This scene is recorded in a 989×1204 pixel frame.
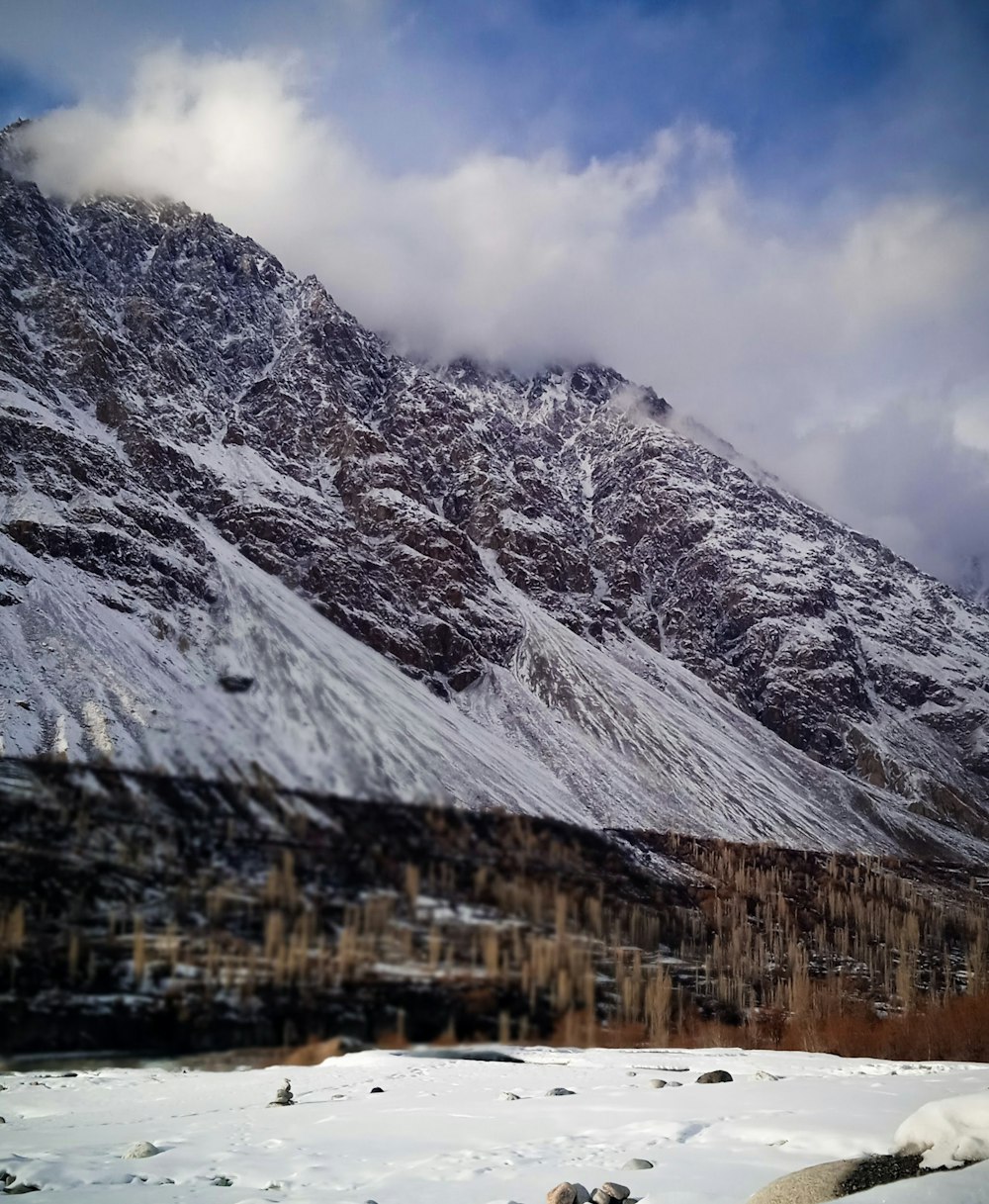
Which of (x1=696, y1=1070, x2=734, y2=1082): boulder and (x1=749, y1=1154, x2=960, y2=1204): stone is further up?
(x1=749, y1=1154, x2=960, y2=1204): stone

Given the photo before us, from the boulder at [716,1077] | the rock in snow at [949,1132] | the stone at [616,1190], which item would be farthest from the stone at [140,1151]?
the boulder at [716,1077]

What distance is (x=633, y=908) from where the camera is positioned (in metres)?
27.8

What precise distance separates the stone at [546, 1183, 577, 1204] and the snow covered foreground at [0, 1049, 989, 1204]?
32cm

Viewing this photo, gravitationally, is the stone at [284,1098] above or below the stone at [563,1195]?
below

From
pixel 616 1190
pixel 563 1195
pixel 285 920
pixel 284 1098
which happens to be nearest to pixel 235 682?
pixel 285 920

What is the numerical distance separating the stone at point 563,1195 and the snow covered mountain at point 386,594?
5.84m

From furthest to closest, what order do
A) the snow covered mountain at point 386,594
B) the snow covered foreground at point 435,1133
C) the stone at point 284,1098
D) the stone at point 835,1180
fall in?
1. the snow covered mountain at point 386,594
2. the stone at point 284,1098
3. the snow covered foreground at point 435,1133
4. the stone at point 835,1180

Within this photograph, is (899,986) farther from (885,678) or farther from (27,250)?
(885,678)

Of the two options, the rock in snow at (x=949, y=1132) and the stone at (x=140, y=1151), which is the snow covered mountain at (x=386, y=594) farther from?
the rock in snow at (x=949, y=1132)

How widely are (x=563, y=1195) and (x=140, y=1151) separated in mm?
4978

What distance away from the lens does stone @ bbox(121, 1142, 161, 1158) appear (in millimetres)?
9289

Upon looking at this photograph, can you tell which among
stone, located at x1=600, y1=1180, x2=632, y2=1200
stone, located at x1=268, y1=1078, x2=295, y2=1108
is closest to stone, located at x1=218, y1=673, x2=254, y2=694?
stone, located at x1=268, y1=1078, x2=295, y2=1108

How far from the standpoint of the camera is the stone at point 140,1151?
30.5 feet

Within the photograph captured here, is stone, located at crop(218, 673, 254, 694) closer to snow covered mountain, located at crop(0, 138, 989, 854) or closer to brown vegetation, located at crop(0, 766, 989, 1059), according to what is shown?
snow covered mountain, located at crop(0, 138, 989, 854)
